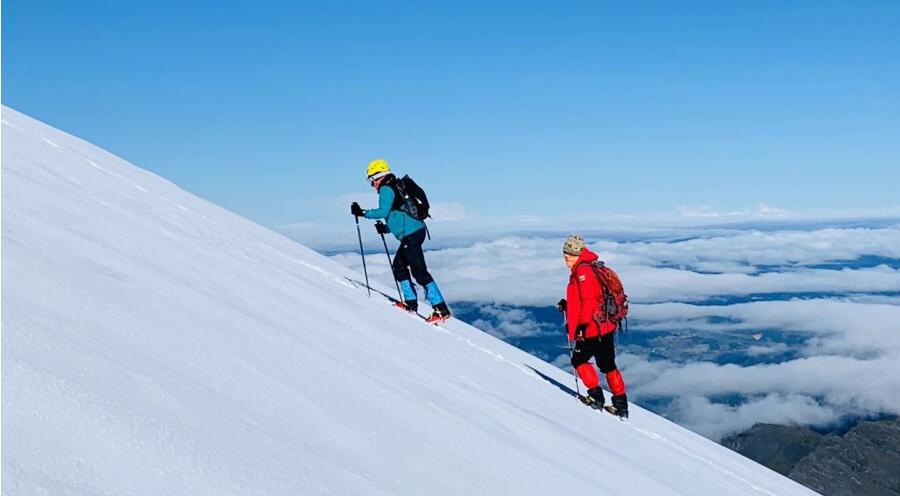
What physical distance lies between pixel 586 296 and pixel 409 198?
357 cm

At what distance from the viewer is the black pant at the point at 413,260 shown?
11523mm

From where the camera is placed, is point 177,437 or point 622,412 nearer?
point 177,437

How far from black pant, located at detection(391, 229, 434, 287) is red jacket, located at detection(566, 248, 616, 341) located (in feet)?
9.63

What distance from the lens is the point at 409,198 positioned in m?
11.3

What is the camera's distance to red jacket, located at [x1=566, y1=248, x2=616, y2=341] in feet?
30.3

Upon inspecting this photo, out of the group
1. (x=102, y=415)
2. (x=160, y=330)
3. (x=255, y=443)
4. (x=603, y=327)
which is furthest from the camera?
(x=603, y=327)

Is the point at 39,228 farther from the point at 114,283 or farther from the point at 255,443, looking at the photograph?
the point at 255,443

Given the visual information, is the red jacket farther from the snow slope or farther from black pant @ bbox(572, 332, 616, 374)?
the snow slope

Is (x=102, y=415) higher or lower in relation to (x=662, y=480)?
higher

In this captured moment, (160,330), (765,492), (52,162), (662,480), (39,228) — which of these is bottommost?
(765,492)

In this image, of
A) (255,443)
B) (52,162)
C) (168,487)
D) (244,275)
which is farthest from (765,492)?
(52,162)

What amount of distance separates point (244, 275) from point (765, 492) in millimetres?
7962

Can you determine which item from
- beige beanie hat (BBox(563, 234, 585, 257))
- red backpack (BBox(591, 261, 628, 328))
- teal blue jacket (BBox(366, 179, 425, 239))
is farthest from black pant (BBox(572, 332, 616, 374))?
teal blue jacket (BBox(366, 179, 425, 239))

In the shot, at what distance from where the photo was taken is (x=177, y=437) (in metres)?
3.12
